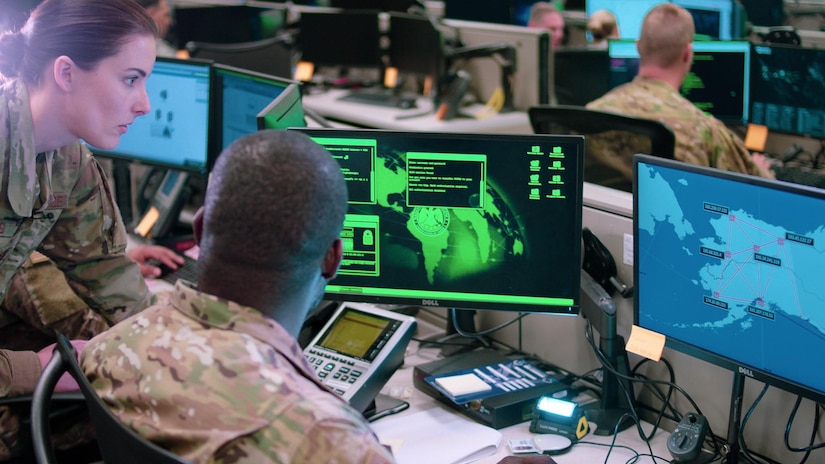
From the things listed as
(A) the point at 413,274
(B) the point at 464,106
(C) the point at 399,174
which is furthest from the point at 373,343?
(B) the point at 464,106

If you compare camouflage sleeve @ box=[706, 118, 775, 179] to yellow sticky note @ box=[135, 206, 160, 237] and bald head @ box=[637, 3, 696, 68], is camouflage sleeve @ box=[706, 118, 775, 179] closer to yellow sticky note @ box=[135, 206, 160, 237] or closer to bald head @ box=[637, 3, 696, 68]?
bald head @ box=[637, 3, 696, 68]

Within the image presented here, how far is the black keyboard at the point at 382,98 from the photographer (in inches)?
190

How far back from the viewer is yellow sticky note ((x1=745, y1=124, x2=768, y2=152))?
3.75 m

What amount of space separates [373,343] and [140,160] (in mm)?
1318

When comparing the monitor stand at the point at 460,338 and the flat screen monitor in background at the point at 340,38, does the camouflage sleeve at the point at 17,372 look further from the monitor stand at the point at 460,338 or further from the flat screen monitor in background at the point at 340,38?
the flat screen monitor in background at the point at 340,38

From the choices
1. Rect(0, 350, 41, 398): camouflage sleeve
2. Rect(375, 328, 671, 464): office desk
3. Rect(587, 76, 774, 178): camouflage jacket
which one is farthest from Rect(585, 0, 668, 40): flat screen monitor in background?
Rect(0, 350, 41, 398): camouflage sleeve

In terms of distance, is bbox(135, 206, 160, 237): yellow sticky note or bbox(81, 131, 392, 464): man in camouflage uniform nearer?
→ bbox(81, 131, 392, 464): man in camouflage uniform

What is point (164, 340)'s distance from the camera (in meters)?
1.09

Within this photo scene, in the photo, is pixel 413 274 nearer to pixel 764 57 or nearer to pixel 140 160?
pixel 140 160

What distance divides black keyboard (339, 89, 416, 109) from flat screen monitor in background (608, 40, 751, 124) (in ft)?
4.05

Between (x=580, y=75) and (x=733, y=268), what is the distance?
2.92m

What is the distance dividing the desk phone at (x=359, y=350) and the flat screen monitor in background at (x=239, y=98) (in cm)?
72

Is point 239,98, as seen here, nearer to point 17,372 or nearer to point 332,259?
point 17,372

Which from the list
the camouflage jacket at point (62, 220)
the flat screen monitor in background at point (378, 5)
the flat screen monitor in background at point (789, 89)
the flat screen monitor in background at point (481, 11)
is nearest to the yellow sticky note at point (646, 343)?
the camouflage jacket at point (62, 220)
